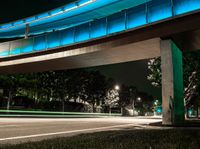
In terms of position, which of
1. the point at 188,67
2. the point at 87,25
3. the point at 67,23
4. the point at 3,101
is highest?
the point at 67,23

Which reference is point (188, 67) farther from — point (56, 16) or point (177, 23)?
point (56, 16)

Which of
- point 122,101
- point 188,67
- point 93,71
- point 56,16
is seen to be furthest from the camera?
point 122,101

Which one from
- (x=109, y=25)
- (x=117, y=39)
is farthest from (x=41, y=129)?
(x=109, y=25)

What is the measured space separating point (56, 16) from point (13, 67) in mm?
8628

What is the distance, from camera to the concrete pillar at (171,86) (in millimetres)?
16719

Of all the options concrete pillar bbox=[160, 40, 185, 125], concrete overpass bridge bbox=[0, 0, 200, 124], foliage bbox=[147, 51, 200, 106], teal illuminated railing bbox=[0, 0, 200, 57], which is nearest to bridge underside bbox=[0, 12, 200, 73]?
concrete overpass bridge bbox=[0, 0, 200, 124]

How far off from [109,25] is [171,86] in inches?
337

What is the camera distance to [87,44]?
24000 mm

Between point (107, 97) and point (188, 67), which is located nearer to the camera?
point (188, 67)

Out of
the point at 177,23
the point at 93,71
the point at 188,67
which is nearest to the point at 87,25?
the point at 177,23

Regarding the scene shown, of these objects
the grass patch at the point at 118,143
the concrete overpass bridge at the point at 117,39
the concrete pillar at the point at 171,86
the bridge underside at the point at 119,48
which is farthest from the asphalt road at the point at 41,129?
the bridge underside at the point at 119,48

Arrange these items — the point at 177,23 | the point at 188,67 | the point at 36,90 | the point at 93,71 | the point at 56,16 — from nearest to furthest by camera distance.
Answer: the point at 177,23
the point at 188,67
the point at 56,16
the point at 36,90
the point at 93,71

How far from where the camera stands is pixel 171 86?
1695cm

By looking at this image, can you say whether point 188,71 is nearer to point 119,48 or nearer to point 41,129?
point 119,48
